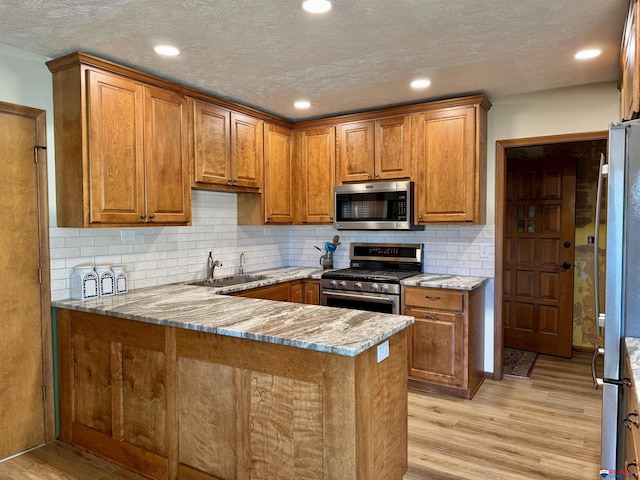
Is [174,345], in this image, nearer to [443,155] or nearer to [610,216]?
[610,216]

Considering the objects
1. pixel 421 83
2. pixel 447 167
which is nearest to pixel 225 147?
pixel 421 83

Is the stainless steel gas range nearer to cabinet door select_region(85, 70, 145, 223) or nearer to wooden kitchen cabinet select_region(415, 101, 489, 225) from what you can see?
wooden kitchen cabinet select_region(415, 101, 489, 225)

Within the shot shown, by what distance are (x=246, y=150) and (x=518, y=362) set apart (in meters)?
3.40

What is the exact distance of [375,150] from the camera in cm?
413

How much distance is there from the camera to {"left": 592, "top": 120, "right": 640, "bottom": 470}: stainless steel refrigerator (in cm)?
188

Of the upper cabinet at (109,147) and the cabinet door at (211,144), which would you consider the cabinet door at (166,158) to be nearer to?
the upper cabinet at (109,147)

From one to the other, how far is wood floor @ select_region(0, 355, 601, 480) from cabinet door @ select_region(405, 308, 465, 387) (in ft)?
0.60

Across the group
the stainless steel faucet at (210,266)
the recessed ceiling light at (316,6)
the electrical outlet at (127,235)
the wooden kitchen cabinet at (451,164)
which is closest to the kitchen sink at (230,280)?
the stainless steel faucet at (210,266)

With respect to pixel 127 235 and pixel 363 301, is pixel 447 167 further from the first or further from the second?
pixel 127 235

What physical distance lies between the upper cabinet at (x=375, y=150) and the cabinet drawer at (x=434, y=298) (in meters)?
1.05

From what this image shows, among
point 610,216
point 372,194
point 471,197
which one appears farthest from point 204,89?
point 610,216

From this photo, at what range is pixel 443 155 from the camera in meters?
3.79

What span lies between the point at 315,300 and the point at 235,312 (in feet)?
6.07

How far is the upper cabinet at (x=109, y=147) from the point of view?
8.95 feet
